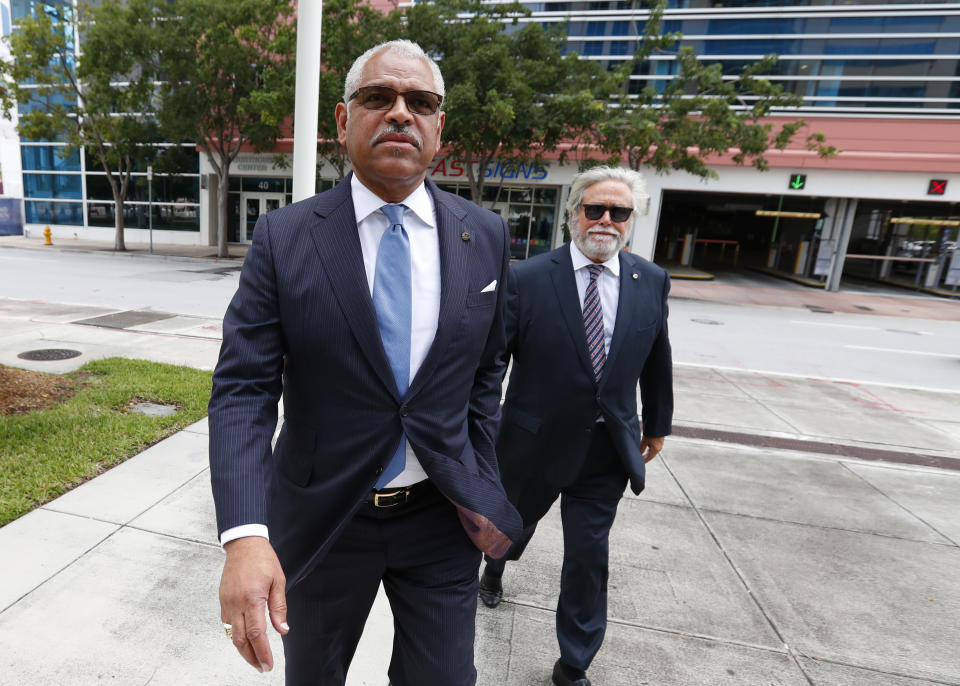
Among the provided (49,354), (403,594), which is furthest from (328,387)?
(49,354)

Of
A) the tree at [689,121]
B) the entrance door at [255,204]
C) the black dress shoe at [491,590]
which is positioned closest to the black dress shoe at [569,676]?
the black dress shoe at [491,590]

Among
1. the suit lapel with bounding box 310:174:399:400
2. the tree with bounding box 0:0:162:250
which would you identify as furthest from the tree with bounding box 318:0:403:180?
the suit lapel with bounding box 310:174:399:400

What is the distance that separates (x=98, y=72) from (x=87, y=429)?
Result: 19.7 metres

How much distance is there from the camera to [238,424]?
1.41m

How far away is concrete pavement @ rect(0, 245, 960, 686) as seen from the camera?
259 cm

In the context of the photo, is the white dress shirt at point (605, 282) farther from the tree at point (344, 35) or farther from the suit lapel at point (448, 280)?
the tree at point (344, 35)

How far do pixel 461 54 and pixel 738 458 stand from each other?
15.7 metres

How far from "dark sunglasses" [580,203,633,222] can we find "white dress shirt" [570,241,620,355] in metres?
0.17

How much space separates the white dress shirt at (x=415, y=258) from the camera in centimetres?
162

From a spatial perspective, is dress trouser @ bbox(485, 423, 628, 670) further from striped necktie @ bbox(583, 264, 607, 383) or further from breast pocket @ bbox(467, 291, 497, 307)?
breast pocket @ bbox(467, 291, 497, 307)

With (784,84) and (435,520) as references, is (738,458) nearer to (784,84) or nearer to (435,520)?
(435,520)

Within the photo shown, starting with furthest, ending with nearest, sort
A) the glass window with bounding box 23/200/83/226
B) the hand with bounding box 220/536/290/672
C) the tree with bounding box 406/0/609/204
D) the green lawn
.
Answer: the glass window with bounding box 23/200/83/226, the tree with bounding box 406/0/609/204, the green lawn, the hand with bounding box 220/536/290/672

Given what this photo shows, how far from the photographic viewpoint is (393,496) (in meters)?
1.63

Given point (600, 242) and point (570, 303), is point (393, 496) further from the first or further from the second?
point (600, 242)
